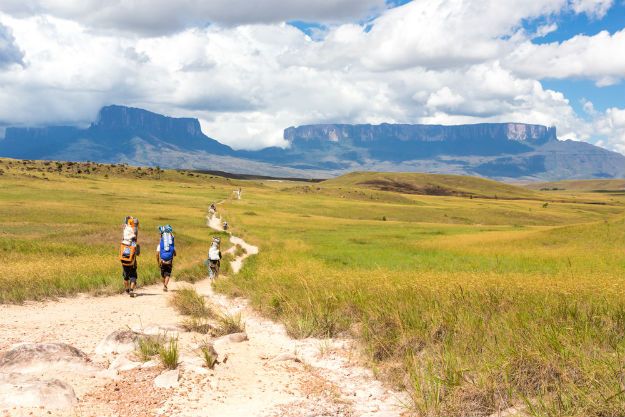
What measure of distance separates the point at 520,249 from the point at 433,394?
32.3 metres

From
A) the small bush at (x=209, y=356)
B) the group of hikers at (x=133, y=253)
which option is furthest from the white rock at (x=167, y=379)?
the group of hikers at (x=133, y=253)

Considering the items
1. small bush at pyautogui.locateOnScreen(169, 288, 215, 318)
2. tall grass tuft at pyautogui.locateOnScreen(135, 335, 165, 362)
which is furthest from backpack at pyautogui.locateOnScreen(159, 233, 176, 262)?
tall grass tuft at pyautogui.locateOnScreen(135, 335, 165, 362)

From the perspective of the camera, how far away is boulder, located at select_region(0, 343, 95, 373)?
29.6ft

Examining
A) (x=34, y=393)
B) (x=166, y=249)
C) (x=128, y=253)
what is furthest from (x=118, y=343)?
(x=166, y=249)

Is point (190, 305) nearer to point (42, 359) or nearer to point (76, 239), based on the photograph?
point (42, 359)

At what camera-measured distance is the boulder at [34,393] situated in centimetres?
739

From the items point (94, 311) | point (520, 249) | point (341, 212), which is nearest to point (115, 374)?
point (94, 311)

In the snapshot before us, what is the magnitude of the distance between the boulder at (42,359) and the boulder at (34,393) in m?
0.88

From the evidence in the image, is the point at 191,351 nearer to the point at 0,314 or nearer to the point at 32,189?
the point at 0,314

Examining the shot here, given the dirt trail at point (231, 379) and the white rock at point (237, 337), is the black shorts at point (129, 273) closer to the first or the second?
the dirt trail at point (231, 379)

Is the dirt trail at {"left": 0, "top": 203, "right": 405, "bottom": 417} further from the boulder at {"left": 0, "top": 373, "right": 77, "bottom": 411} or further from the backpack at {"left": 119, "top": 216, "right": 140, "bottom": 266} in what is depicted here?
the backpack at {"left": 119, "top": 216, "right": 140, "bottom": 266}

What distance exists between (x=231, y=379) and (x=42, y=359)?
345 centimetres

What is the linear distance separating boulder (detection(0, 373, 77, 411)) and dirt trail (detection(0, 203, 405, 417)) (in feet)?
0.48

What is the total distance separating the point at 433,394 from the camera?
7.75m
